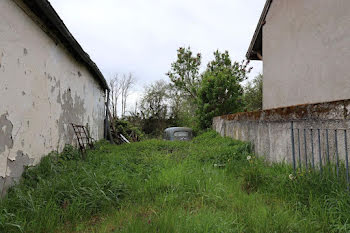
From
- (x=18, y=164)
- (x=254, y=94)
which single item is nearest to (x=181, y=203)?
(x=18, y=164)

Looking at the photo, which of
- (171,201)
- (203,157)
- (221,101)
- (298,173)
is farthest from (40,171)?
(221,101)

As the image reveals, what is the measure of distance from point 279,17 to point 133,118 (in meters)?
10.4

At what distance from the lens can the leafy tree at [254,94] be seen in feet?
51.7

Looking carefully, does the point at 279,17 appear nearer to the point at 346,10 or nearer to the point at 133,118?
the point at 346,10

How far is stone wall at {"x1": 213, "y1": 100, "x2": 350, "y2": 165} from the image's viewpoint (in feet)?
7.70

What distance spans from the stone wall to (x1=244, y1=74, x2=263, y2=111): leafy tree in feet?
38.1

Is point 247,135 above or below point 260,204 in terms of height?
above

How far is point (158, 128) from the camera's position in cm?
1422

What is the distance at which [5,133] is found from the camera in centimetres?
255

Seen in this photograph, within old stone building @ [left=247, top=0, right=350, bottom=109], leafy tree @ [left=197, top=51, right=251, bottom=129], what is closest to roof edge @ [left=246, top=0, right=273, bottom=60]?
old stone building @ [left=247, top=0, right=350, bottom=109]

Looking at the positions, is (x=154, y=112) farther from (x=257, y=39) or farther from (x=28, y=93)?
(x=28, y=93)

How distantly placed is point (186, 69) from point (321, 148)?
1704cm

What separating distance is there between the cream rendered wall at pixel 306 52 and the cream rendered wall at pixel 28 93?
17.2ft

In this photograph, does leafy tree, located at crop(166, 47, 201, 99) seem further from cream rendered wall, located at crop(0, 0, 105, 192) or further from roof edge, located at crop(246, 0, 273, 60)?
cream rendered wall, located at crop(0, 0, 105, 192)
